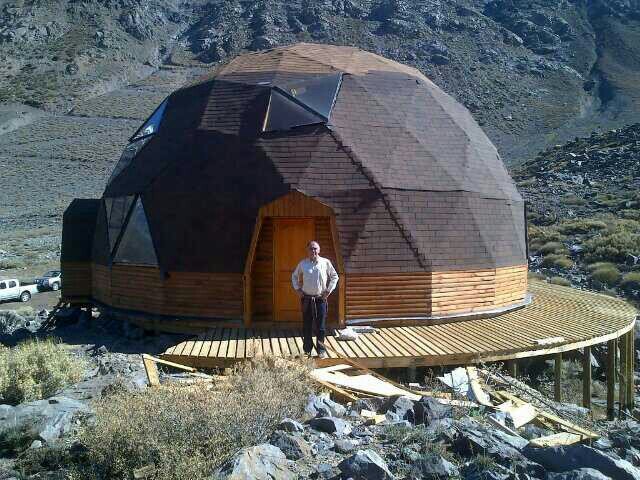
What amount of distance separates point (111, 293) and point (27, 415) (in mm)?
6382

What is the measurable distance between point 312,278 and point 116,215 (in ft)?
19.0

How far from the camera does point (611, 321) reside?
1127 cm

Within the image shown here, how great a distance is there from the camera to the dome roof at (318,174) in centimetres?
1034

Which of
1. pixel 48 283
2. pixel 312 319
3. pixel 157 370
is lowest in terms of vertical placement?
pixel 48 283

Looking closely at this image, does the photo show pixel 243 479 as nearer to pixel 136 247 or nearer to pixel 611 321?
pixel 136 247

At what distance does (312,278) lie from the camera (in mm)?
8102

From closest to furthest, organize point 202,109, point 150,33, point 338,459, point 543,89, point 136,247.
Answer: point 338,459 < point 136,247 < point 202,109 < point 543,89 < point 150,33

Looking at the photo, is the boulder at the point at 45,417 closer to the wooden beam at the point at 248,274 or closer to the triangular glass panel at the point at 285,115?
the wooden beam at the point at 248,274

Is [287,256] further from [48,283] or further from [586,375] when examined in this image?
[48,283]

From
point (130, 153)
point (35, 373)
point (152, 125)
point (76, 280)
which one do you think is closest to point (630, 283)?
point (152, 125)

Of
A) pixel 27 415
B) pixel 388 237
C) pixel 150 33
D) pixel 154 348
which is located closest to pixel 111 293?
pixel 154 348

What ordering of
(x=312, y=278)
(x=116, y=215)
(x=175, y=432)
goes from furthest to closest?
(x=116, y=215) < (x=312, y=278) < (x=175, y=432)

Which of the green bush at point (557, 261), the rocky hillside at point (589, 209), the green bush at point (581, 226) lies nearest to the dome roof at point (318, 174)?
the rocky hillside at point (589, 209)

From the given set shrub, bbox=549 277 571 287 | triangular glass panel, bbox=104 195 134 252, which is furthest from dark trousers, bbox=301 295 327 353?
shrub, bbox=549 277 571 287
